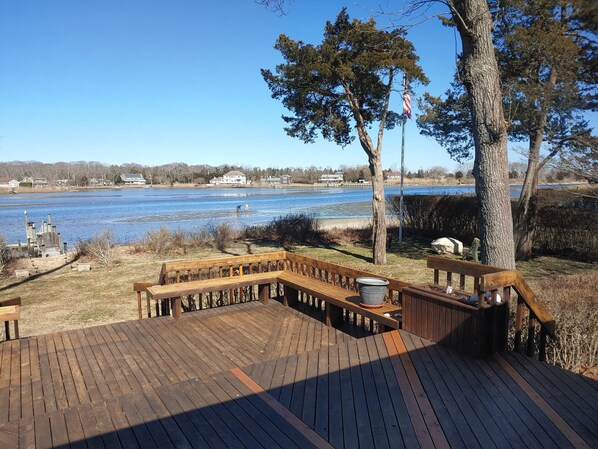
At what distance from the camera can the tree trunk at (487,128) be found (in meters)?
5.88

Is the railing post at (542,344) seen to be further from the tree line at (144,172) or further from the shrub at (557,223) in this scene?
the tree line at (144,172)

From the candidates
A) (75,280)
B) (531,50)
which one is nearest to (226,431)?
(75,280)

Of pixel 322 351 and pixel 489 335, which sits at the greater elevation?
pixel 489 335

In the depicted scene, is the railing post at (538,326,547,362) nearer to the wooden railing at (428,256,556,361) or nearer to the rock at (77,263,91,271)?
the wooden railing at (428,256,556,361)

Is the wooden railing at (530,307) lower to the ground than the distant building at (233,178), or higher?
lower

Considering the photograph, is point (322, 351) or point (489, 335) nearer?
point (489, 335)

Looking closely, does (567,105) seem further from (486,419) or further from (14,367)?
(14,367)

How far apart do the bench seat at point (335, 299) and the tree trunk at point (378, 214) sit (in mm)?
6514

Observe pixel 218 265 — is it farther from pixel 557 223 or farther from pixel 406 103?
pixel 557 223

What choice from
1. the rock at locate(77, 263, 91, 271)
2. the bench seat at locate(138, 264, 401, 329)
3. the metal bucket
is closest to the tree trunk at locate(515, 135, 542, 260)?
the bench seat at locate(138, 264, 401, 329)

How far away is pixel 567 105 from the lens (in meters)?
10.8

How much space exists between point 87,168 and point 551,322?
14246 centimetres

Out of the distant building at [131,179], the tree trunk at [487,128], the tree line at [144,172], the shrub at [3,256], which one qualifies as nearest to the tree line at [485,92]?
the tree trunk at [487,128]

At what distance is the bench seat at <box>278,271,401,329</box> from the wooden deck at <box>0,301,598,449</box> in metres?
0.36
